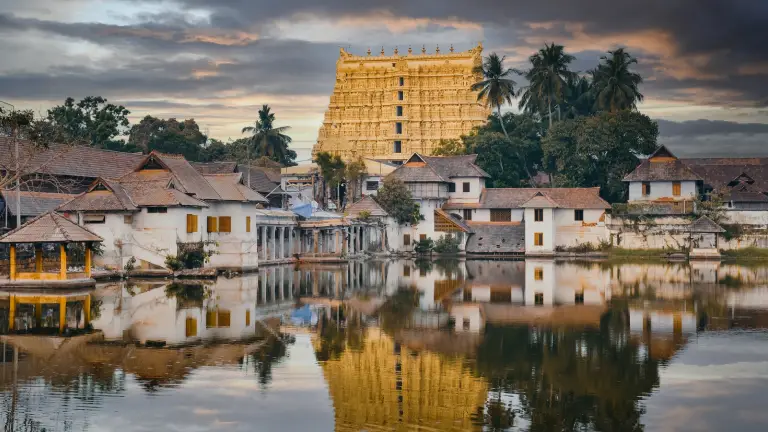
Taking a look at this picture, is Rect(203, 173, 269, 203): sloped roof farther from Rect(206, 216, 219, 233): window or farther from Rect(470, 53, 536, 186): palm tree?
Rect(470, 53, 536, 186): palm tree

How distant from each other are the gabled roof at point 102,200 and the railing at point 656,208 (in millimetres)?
32818

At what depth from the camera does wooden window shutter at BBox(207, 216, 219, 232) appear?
1634 inches

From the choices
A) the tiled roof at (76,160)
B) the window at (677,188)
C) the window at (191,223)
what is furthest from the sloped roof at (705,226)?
the tiled roof at (76,160)

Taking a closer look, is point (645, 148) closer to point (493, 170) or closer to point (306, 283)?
point (493, 170)

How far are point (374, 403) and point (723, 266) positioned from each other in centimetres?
3749

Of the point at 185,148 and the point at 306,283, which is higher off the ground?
the point at 185,148

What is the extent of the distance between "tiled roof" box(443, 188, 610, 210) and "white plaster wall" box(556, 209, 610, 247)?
497 mm

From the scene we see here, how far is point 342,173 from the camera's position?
211ft

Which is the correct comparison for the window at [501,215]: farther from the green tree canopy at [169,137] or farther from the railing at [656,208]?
the green tree canopy at [169,137]

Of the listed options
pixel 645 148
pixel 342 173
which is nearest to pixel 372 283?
pixel 342 173

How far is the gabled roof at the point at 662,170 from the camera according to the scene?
60938mm

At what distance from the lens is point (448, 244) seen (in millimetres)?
61344

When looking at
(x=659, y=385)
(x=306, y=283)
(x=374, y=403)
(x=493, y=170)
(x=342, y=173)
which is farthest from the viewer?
(x=493, y=170)

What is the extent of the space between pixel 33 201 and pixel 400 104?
47.7 meters
